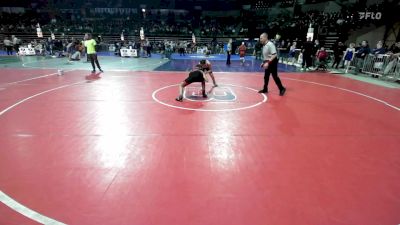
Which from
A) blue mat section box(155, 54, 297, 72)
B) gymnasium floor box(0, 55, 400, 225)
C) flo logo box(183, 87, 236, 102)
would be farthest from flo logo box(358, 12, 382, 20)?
flo logo box(183, 87, 236, 102)

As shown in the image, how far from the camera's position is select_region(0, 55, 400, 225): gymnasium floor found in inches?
113

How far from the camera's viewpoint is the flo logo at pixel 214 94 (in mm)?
7758

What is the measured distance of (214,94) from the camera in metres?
8.36

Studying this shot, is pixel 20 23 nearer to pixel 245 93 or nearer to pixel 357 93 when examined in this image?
pixel 245 93

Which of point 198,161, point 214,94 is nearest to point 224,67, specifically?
point 214,94

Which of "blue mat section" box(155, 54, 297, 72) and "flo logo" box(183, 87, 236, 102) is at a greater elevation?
"blue mat section" box(155, 54, 297, 72)

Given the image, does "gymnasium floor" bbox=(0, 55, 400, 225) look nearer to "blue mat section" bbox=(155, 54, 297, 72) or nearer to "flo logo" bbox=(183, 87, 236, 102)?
"flo logo" bbox=(183, 87, 236, 102)

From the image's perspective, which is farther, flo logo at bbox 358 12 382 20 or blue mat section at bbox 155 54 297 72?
flo logo at bbox 358 12 382 20

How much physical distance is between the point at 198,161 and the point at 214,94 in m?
4.56

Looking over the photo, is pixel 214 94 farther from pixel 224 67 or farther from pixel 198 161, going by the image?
pixel 224 67

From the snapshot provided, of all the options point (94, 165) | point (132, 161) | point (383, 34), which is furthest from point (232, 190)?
point (383, 34)

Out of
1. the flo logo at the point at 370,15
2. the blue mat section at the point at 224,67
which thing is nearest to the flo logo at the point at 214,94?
the blue mat section at the point at 224,67

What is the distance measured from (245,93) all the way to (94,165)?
580cm

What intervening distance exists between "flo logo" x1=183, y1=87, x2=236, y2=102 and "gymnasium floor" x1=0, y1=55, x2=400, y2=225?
13cm
